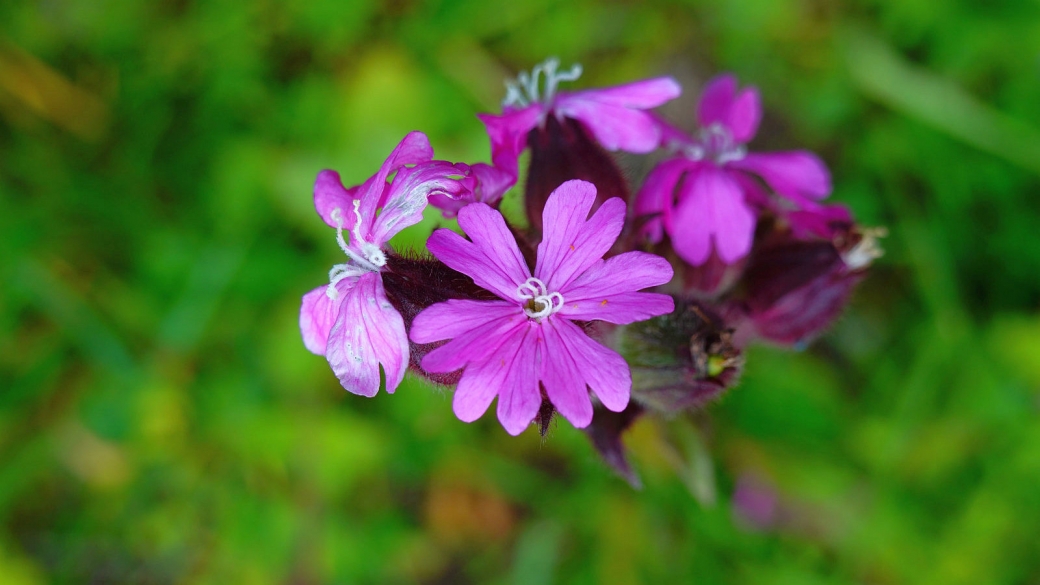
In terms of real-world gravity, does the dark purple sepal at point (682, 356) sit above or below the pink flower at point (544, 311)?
below

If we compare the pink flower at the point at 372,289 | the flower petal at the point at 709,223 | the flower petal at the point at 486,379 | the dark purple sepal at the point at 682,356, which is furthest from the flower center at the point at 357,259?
the flower petal at the point at 709,223

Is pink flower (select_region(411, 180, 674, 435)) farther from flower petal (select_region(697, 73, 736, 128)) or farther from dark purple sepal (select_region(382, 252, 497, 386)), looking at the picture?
flower petal (select_region(697, 73, 736, 128))

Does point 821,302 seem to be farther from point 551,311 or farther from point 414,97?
point 414,97

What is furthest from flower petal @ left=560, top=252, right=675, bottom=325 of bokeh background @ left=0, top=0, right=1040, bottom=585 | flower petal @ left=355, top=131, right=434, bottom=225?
bokeh background @ left=0, top=0, right=1040, bottom=585

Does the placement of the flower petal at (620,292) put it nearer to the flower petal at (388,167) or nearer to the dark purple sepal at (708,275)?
the flower petal at (388,167)

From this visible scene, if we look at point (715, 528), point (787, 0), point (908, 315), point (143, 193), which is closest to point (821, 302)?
point (715, 528)

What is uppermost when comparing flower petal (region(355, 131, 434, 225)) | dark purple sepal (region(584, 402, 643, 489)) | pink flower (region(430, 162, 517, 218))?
flower petal (region(355, 131, 434, 225))
